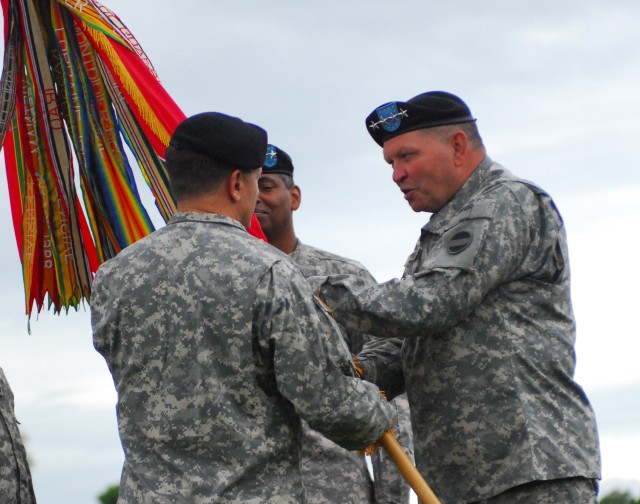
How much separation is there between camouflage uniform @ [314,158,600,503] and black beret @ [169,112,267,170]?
802 mm

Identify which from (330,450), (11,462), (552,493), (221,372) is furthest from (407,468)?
(11,462)

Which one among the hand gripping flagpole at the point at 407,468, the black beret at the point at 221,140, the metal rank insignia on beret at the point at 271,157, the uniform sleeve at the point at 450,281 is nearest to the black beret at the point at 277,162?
the metal rank insignia on beret at the point at 271,157

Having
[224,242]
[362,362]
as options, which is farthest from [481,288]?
[224,242]

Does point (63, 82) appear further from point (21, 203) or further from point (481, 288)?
point (481, 288)

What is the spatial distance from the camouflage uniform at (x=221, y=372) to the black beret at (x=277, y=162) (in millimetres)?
2890

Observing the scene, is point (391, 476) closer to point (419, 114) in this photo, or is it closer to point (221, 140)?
point (419, 114)

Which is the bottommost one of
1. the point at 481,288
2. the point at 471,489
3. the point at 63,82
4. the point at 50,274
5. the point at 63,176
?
the point at 471,489

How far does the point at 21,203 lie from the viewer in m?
6.41

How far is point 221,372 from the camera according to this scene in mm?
4082

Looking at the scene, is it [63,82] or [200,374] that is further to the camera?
[63,82]

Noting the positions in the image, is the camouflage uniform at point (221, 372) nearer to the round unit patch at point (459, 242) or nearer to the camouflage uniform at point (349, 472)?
the round unit patch at point (459, 242)

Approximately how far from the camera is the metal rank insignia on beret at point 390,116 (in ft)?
17.5

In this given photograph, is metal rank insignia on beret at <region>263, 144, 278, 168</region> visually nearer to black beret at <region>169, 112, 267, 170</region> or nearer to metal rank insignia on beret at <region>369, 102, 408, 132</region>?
metal rank insignia on beret at <region>369, 102, 408, 132</region>

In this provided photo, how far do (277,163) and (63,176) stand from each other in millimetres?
1319
